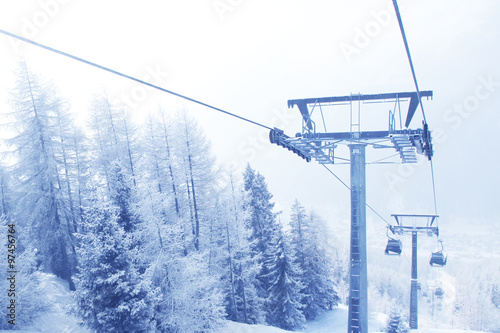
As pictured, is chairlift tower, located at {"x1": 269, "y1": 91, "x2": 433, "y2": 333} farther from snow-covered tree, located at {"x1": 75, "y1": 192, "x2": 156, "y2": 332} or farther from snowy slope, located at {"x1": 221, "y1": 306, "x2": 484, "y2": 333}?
snowy slope, located at {"x1": 221, "y1": 306, "x2": 484, "y2": 333}

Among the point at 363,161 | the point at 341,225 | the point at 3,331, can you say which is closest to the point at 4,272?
the point at 3,331

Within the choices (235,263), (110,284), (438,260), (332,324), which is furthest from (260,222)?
(110,284)

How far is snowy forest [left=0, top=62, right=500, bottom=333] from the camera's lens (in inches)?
513

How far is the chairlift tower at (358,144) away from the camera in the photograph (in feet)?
25.0

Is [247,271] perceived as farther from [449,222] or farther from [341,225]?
[449,222]

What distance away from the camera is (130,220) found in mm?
14961

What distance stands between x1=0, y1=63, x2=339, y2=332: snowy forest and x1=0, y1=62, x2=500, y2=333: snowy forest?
0.07 m

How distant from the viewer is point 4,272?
14.2 metres

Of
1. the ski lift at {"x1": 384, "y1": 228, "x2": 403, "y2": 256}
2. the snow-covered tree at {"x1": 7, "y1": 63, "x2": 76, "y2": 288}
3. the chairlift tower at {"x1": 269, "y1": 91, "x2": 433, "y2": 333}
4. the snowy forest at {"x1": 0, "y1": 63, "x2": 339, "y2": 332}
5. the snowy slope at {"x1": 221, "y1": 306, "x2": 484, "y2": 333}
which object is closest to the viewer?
the chairlift tower at {"x1": 269, "y1": 91, "x2": 433, "y2": 333}

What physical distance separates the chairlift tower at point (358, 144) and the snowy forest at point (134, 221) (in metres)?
8.67

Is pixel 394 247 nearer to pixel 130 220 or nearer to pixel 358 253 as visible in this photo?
pixel 358 253

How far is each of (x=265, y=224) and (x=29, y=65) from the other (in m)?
21.3

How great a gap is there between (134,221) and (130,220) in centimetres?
20

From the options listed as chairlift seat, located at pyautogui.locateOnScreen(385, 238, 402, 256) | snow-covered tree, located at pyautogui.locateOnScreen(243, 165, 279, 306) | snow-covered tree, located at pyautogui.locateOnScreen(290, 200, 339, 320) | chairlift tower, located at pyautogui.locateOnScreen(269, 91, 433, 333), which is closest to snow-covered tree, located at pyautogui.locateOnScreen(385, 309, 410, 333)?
chairlift seat, located at pyautogui.locateOnScreen(385, 238, 402, 256)
